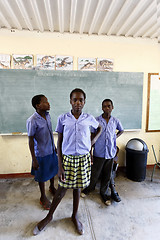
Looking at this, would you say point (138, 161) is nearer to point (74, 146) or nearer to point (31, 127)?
point (74, 146)

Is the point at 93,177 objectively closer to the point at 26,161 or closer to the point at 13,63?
the point at 26,161

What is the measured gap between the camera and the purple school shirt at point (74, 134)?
1443 millimetres

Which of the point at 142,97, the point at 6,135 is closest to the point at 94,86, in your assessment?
the point at 142,97

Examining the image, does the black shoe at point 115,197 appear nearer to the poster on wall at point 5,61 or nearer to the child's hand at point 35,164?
the child's hand at point 35,164

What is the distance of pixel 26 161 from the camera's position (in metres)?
2.88

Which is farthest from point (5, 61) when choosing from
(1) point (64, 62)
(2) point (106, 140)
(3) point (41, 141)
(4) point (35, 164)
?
(2) point (106, 140)

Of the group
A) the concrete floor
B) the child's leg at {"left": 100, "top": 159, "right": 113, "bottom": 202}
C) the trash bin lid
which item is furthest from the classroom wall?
the child's leg at {"left": 100, "top": 159, "right": 113, "bottom": 202}

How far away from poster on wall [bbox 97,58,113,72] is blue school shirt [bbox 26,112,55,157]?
1.64 metres

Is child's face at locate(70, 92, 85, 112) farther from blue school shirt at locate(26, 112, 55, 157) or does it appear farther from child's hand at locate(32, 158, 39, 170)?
child's hand at locate(32, 158, 39, 170)

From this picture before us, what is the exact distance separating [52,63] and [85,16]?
967 millimetres

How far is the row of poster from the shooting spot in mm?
2621

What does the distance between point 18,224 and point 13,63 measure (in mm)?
2569

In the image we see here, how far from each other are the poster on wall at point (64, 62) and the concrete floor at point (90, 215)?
7.56 feet

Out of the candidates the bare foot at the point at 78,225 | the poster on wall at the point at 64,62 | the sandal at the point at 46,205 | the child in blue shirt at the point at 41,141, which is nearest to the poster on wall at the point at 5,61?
the poster on wall at the point at 64,62
